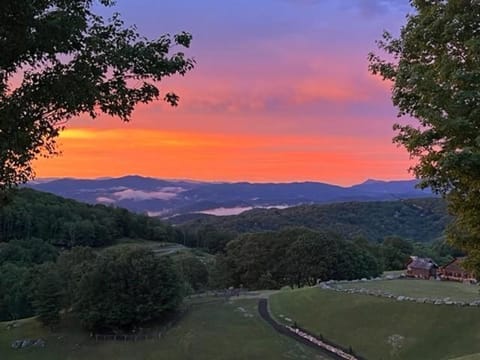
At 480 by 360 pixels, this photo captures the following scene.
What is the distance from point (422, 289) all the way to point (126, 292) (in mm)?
31144

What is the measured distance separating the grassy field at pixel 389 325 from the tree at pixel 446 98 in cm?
2663

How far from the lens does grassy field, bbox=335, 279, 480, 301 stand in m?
47.0

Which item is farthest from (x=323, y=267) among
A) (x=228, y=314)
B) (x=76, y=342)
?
(x=76, y=342)

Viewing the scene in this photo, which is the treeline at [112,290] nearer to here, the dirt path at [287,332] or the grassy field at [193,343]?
the grassy field at [193,343]

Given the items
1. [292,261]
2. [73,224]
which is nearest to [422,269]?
[292,261]

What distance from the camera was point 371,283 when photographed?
5997cm

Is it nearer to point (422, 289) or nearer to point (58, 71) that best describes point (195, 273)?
point (422, 289)

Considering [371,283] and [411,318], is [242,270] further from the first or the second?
[411,318]

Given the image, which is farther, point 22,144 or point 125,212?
point 125,212

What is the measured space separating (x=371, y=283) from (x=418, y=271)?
21.2 m

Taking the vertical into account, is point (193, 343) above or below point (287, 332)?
below

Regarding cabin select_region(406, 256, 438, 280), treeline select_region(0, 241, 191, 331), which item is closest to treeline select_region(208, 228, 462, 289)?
cabin select_region(406, 256, 438, 280)

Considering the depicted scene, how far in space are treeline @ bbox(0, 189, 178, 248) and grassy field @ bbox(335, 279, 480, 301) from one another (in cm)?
9767

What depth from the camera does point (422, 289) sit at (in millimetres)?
53156
